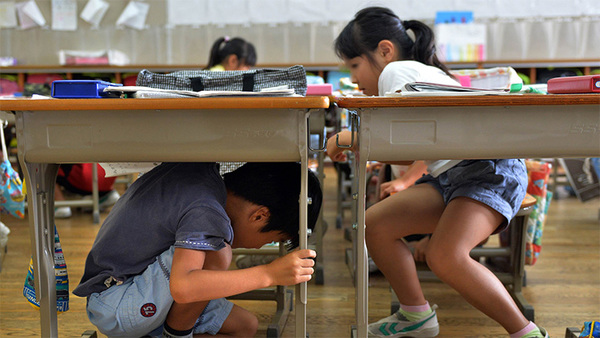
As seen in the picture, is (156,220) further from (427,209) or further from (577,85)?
(577,85)

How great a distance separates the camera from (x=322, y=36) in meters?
5.28

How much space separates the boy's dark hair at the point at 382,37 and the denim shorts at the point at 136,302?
2.84 feet

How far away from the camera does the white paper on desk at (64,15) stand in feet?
17.7

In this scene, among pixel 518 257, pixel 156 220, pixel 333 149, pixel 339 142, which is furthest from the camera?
pixel 518 257

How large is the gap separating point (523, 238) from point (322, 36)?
388cm

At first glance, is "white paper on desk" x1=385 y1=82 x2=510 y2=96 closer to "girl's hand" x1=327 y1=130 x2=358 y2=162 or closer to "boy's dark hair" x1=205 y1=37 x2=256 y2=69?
"girl's hand" x1=327 y1=130 x2=358 y2=162

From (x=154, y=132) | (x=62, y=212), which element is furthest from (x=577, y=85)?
(x=62, y=212)

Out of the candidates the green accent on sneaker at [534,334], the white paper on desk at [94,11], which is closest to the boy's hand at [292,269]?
the green accent on sneaker at [534,334]

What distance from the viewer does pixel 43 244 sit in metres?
1.15

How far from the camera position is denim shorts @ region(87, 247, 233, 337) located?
45.9 inches

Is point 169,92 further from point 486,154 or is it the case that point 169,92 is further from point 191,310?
point 486,154

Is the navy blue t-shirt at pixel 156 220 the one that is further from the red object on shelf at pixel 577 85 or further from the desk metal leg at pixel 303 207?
the red object on shelf at pixel 577 85

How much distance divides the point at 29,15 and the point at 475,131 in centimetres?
547

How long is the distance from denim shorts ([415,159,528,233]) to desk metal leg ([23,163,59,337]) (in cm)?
96
